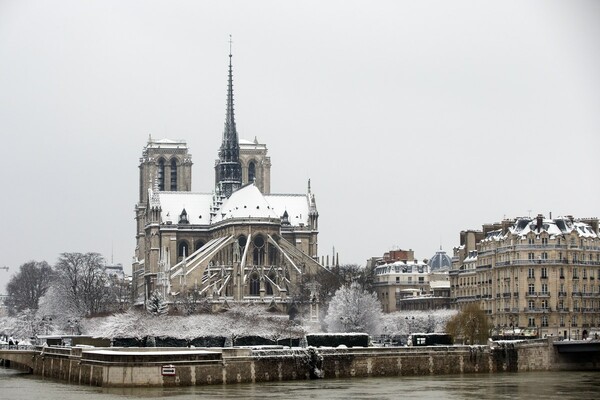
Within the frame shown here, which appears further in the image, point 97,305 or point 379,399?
point 97,305

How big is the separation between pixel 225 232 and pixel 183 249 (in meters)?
10.5

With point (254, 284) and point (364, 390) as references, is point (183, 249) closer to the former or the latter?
point (254, 284)

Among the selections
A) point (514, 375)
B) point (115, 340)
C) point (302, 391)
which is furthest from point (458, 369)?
point (115, 340)

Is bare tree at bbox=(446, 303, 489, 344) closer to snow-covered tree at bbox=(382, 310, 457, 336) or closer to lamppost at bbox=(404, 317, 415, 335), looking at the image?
snow-covered tree at bbox=(382, 310, 457, 336)

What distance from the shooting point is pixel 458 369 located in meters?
85.6

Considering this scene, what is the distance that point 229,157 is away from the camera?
17112 cm

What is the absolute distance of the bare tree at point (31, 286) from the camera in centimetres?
18525

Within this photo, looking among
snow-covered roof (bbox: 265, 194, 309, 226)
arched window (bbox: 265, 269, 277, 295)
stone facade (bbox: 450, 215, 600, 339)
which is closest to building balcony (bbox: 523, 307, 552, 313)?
stone facade (bbox: 450, 215, 600, 339)

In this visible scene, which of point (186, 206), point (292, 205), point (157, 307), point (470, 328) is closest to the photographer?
point (470, 328)

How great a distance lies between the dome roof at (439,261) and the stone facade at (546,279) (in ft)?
202

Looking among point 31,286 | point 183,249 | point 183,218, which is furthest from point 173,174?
point 31,286

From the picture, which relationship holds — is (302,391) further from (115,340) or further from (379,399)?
(115,340)

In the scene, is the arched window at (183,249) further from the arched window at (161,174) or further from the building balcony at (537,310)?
the building balcony at (537,310)

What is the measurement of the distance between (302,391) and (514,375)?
57.4 feet
